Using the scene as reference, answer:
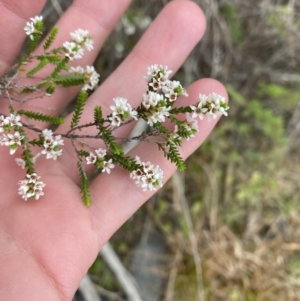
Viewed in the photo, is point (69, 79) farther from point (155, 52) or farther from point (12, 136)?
point (155, 52)

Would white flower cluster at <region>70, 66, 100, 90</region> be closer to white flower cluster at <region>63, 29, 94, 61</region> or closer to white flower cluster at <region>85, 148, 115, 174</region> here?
white flower cluster at <region>63, 29, 94, 61</region>

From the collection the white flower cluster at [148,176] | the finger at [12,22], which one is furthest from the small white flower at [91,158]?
the finger at [12,22]

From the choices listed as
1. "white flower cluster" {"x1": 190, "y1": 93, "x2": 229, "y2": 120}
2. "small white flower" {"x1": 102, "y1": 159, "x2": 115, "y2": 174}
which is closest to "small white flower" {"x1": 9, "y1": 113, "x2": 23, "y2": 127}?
"small white flower" {"x1": 102, "y1": 159, "x2": 115, "y2": 174}

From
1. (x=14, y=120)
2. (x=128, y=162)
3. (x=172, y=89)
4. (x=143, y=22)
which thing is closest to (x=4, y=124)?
(x=14, y=120)

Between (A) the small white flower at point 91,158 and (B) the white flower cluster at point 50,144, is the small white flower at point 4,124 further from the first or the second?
(A) the small white flower at point 91,158

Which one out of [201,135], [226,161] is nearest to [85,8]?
[201,135]

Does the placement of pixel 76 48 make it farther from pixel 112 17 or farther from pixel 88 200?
pixel 88 200
